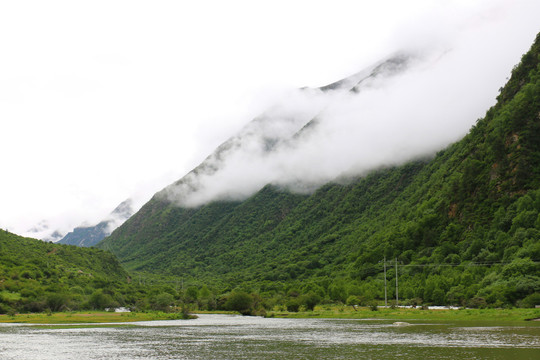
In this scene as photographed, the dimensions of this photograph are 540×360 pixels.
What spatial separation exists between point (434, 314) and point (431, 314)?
79 centimetres

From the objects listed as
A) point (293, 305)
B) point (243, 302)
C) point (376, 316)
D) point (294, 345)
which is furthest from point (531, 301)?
point (243, 302)

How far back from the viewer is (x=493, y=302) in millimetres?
133000

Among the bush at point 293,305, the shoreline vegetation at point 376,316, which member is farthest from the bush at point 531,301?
the bush at point 293,305

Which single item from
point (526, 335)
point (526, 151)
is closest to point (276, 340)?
point (526, 335)

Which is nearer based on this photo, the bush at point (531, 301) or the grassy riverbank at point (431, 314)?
the grassy riverbank at point (431, 314)

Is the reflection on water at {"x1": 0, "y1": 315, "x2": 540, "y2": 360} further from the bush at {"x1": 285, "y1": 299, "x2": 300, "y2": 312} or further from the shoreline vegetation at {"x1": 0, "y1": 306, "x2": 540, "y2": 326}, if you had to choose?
the bush at {"x1": 285, "y1": 299, "x2": 300, "y2": 312}

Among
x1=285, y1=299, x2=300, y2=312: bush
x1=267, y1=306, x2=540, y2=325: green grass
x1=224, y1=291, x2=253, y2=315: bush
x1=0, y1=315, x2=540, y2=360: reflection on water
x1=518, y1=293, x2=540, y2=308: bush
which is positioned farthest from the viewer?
x1=224, y1=291, x2=253, y2=315: bush

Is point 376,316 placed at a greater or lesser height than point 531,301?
lesser

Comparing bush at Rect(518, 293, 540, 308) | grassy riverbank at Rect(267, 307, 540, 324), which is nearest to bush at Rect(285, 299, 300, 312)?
grassy riverbank at Rect(267, 307, 540, 324)

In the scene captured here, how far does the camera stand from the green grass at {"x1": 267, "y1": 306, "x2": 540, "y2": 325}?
114 meters

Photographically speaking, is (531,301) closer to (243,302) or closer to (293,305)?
(293,305)

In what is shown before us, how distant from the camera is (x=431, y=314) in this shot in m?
132

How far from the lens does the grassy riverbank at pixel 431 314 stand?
115 m

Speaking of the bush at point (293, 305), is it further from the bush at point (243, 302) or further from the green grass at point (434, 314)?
the bush at point (243, 302)
